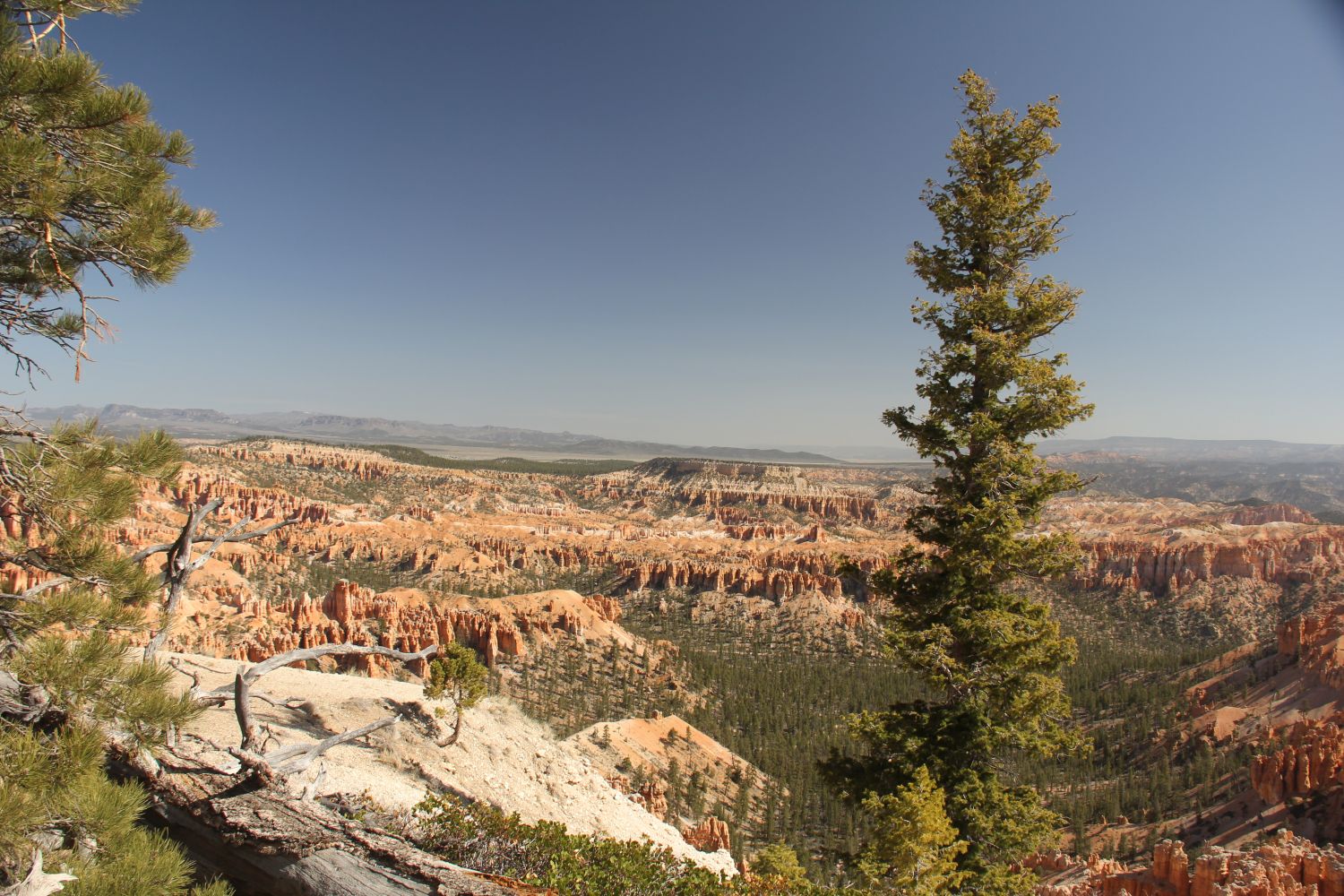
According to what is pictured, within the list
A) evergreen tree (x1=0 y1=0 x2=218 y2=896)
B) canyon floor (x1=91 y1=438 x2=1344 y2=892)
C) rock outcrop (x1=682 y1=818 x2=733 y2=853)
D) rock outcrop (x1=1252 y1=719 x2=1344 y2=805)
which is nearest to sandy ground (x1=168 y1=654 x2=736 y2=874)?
canyon floor (x1=91 y1=438 x2=1344 y2=892)

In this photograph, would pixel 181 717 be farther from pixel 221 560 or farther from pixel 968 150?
pixel 221 560

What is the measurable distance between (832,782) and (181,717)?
884 centimetres

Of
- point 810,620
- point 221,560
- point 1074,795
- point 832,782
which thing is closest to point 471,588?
point 221,560

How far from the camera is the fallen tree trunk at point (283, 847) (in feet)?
17.7

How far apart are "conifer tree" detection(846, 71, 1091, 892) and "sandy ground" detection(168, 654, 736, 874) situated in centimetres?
543

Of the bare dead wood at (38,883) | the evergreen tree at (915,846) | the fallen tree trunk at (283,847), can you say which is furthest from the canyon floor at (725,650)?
the fallen tree trunk at (283,847)

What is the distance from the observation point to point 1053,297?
937cm

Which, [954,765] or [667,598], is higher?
[954,765]

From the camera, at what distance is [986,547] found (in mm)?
8977

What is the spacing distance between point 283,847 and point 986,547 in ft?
29.2

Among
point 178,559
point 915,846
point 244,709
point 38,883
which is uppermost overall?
point 178,559

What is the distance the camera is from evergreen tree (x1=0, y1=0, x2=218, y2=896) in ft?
13.5

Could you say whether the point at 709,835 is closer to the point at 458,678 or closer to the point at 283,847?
the point at 458,678

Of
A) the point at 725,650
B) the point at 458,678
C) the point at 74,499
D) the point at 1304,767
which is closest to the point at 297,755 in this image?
the point at 74,499
